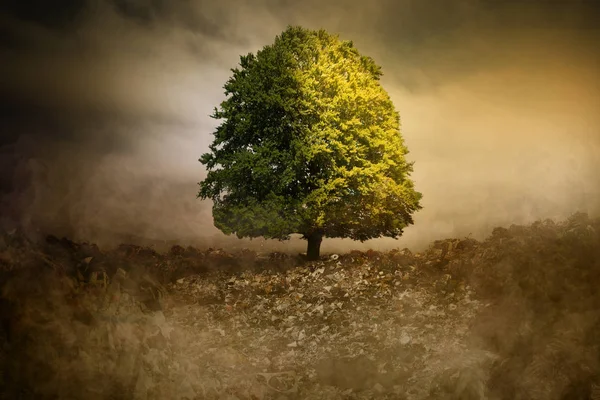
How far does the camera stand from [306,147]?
14125mm

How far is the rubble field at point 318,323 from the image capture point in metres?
4.90

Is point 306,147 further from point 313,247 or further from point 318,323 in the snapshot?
point 318,323

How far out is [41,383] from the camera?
4.34 metres

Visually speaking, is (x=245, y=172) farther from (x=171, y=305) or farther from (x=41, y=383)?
(x=41, y=383)

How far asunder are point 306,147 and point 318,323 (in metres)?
6.07

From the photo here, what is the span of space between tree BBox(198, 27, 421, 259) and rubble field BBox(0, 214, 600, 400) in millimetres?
2206

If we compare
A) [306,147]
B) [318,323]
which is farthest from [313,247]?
[318,323]

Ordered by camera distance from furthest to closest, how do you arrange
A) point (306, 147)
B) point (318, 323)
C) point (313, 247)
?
point (313, 247)
point (306, 147)
point (318, 323)

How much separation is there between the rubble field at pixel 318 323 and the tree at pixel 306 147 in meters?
2.21

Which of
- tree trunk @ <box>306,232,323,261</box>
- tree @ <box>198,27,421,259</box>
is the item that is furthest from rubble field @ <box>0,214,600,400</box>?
tree @ <box>198,27,421,259</box>

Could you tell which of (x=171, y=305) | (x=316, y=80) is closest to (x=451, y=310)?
(x=171, y=305)

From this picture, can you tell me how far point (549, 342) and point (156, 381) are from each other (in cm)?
661

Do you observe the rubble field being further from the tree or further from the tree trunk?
the tree

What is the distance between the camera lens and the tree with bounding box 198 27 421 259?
47.2 feet
